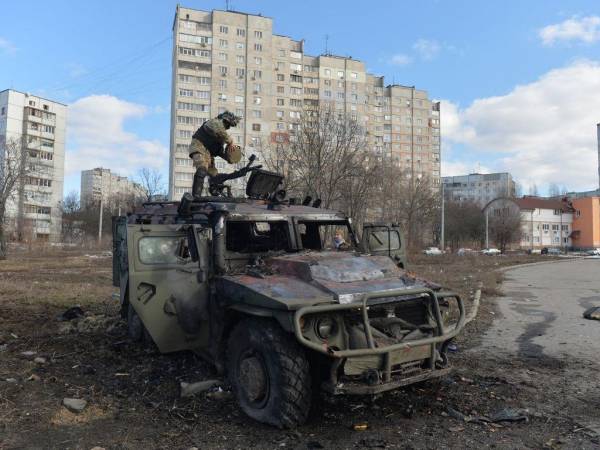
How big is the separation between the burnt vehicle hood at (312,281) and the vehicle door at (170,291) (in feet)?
1.23

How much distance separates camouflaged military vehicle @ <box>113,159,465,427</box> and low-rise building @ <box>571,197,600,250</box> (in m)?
87.3

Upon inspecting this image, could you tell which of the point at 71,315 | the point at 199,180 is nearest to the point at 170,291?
the point at 199,180

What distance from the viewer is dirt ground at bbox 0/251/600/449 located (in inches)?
157

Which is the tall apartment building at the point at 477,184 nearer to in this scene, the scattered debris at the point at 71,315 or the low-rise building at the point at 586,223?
the low-rise building at the point at 586,223

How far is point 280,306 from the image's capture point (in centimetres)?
401

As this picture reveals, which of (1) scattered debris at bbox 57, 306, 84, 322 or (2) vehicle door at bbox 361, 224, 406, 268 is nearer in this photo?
(2) vehicle door at bbox 361, 224, 406, 268

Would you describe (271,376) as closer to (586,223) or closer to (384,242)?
(384,242)

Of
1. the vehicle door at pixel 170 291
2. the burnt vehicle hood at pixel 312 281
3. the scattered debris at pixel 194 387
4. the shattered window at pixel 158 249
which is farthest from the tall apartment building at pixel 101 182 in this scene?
the burnt vehicle hood at pixel 312 281

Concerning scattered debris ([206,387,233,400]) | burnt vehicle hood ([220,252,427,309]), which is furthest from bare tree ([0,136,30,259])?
burnt vehicle hood ([220,252,427,309])

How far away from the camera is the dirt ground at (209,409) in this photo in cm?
399

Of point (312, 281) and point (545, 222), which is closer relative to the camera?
point (312, 281)

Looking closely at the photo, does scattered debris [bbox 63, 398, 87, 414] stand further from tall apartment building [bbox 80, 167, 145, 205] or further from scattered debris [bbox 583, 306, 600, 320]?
tall apartment building [bbox 80, 167, 145, 205]

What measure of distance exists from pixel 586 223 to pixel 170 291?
305 ft

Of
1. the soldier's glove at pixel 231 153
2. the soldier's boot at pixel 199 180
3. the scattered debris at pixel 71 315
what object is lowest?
the scattered debris at pixel 71 315
